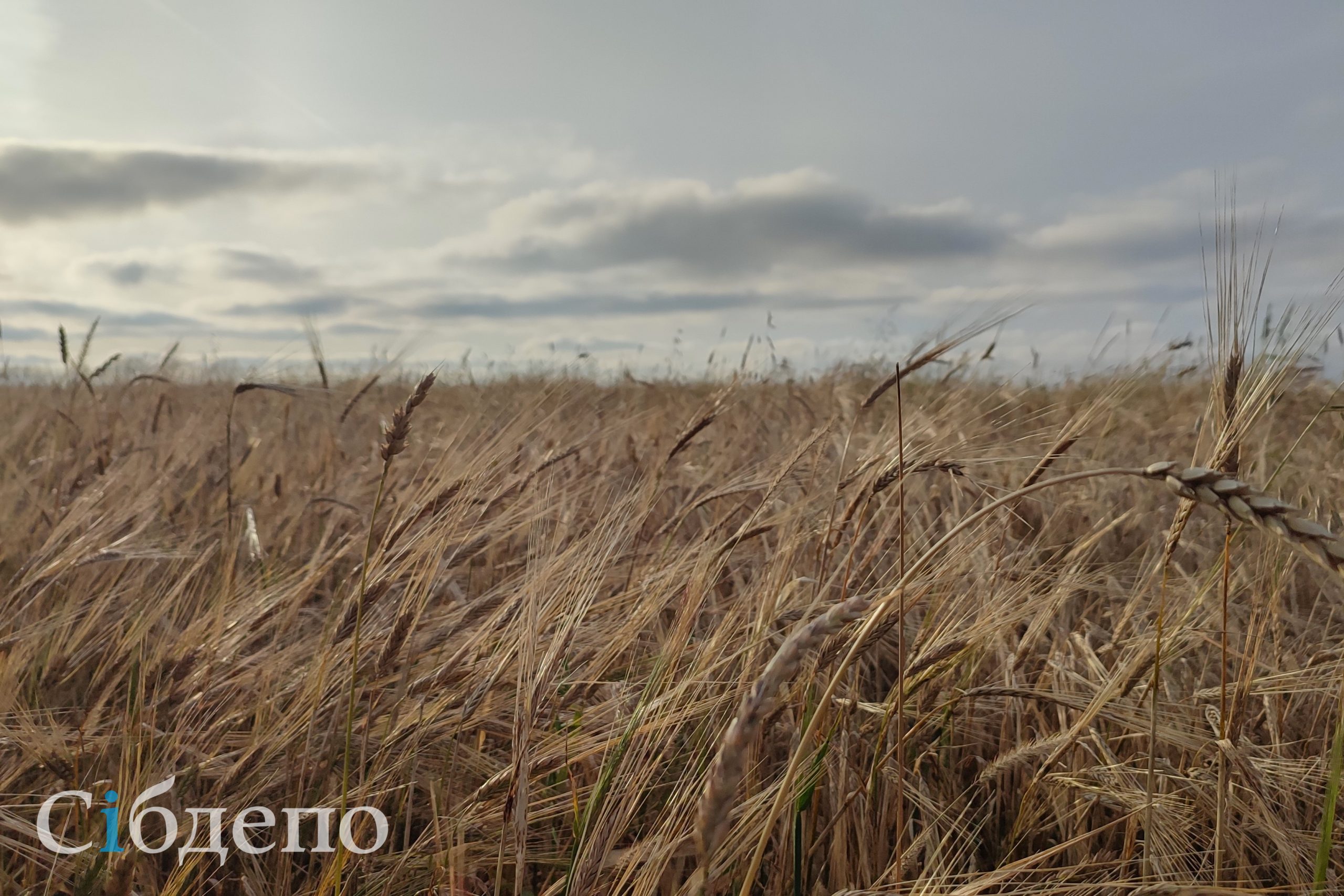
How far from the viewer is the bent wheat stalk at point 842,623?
1.75 ft

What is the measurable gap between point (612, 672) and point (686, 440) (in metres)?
0.53

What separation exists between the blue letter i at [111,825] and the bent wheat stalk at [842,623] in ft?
3.16

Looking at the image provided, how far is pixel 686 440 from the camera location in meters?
1.82

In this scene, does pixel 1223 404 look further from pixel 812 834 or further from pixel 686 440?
pixel 686 440

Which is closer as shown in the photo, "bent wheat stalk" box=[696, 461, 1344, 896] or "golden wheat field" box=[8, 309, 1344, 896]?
"bent wheat stalk" box=[696, 461, 1344, 896]

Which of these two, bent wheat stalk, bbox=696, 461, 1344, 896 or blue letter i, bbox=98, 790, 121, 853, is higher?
bent wheat stalk, bbox=696, 461, 1344, 896
